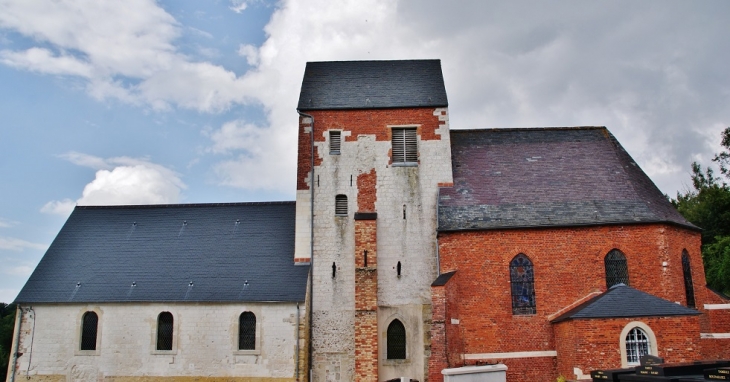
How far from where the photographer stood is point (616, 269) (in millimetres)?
22062

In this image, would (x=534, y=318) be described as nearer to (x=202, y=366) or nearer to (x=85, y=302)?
(x=202, y=366)

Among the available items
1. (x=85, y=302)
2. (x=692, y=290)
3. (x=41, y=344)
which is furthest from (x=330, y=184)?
(x=692, y=290)

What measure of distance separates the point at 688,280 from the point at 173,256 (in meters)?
20.4

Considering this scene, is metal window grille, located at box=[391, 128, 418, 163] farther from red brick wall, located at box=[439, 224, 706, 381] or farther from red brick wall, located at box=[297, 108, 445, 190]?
red brick wall, located at box=[439, 224, 706, 381]

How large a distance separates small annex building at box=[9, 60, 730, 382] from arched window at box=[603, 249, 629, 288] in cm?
5

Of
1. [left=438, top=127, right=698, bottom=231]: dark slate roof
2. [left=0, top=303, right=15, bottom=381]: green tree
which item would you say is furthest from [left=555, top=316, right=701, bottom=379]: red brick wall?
[left=0, top=303, right=15, bottom=381]: green tree

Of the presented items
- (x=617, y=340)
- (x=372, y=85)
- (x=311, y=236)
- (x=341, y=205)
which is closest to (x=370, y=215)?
(x=341, y=205)

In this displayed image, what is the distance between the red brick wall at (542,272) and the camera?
21.6 meters

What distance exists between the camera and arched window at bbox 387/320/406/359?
74.1ft

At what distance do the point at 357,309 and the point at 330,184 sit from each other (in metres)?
5.17

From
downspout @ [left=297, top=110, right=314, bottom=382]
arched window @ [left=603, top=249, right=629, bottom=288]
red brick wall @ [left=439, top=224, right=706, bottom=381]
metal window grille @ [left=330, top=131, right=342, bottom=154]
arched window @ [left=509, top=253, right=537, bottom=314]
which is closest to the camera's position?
red brick wall @ [left=439, top=224, right=706, bottom=381]

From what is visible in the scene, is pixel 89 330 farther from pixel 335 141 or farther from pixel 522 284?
pixel 522 284

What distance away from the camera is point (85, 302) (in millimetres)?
23531

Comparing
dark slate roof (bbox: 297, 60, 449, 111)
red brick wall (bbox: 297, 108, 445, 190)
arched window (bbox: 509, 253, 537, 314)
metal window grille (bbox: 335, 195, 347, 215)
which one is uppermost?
dark slate roof (bbox: 297, 60, 449, 111)
